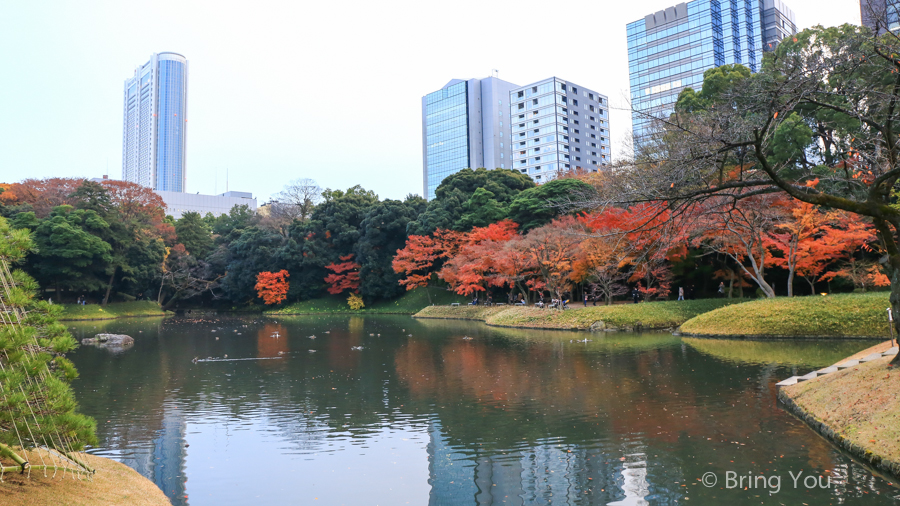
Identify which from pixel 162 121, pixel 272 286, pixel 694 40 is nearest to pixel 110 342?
pixel 272 286

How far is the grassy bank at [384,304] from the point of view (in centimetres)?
3864

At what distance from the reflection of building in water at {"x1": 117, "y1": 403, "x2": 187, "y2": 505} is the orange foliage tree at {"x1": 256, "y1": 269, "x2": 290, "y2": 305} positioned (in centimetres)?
3615

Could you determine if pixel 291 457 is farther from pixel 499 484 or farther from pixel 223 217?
pixel 223 217

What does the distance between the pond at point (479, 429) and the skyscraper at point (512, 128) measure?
60366 mm

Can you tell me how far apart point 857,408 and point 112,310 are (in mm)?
44406

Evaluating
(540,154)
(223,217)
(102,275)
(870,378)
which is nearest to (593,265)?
(870,378)

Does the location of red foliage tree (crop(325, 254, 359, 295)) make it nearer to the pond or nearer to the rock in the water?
the rock in the water

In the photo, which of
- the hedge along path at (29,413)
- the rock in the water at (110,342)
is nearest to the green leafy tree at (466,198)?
the rock in the water at (110,342)

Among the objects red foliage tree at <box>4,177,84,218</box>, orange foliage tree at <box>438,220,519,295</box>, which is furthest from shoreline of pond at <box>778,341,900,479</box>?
red foliage tree at <box>4,177,84,218</box>

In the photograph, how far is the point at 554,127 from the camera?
234ft

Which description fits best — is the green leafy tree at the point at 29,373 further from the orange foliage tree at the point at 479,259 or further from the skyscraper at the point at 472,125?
the skyscraper at the point at 472,125

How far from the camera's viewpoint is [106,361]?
15391 mm

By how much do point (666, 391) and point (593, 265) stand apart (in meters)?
15.7

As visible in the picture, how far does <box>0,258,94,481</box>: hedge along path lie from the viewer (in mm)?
3902
